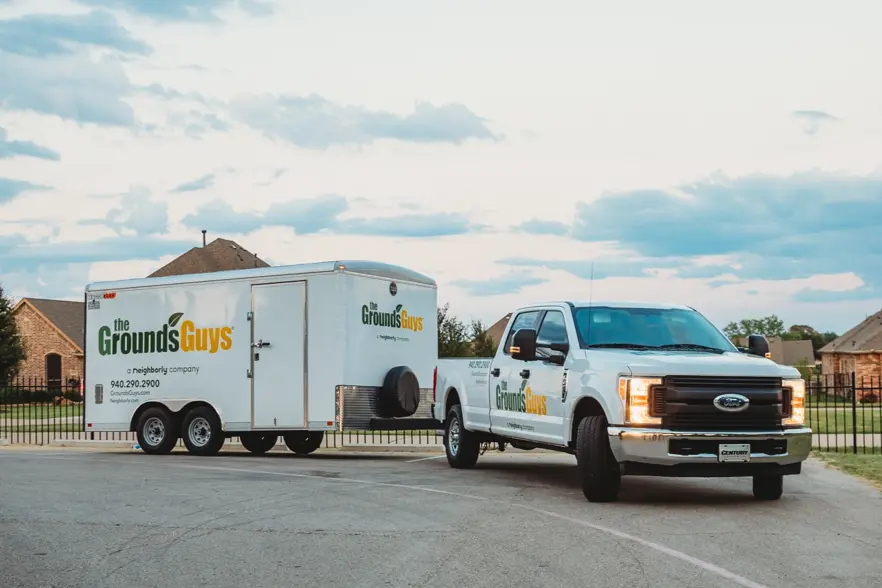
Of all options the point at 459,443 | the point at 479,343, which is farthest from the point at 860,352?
the point at 459,443

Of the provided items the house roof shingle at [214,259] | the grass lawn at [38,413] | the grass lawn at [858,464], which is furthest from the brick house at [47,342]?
the grass lawn at [858,464]

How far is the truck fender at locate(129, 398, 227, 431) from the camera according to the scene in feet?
68.1

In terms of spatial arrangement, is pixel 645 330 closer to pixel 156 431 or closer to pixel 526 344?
pixel 526 344

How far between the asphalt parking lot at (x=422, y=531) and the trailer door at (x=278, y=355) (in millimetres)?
3243

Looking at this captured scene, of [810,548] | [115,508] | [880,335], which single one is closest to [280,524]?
[115,508]

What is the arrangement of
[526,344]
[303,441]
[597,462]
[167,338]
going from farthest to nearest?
[303,441] → [167,338] → [526,344] → [597,462]

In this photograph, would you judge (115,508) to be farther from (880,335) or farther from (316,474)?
(880,335)

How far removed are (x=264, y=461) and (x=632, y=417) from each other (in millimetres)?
9001

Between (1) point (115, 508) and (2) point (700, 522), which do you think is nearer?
(2) point (700, 522)

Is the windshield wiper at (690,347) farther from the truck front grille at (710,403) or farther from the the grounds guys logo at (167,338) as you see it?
the the grounds guys logo at (167,338)

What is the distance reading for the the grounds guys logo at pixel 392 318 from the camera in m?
19.8

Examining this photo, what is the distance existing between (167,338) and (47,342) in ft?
137

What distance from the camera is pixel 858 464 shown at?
17.8m

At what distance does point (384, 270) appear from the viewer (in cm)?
2020
